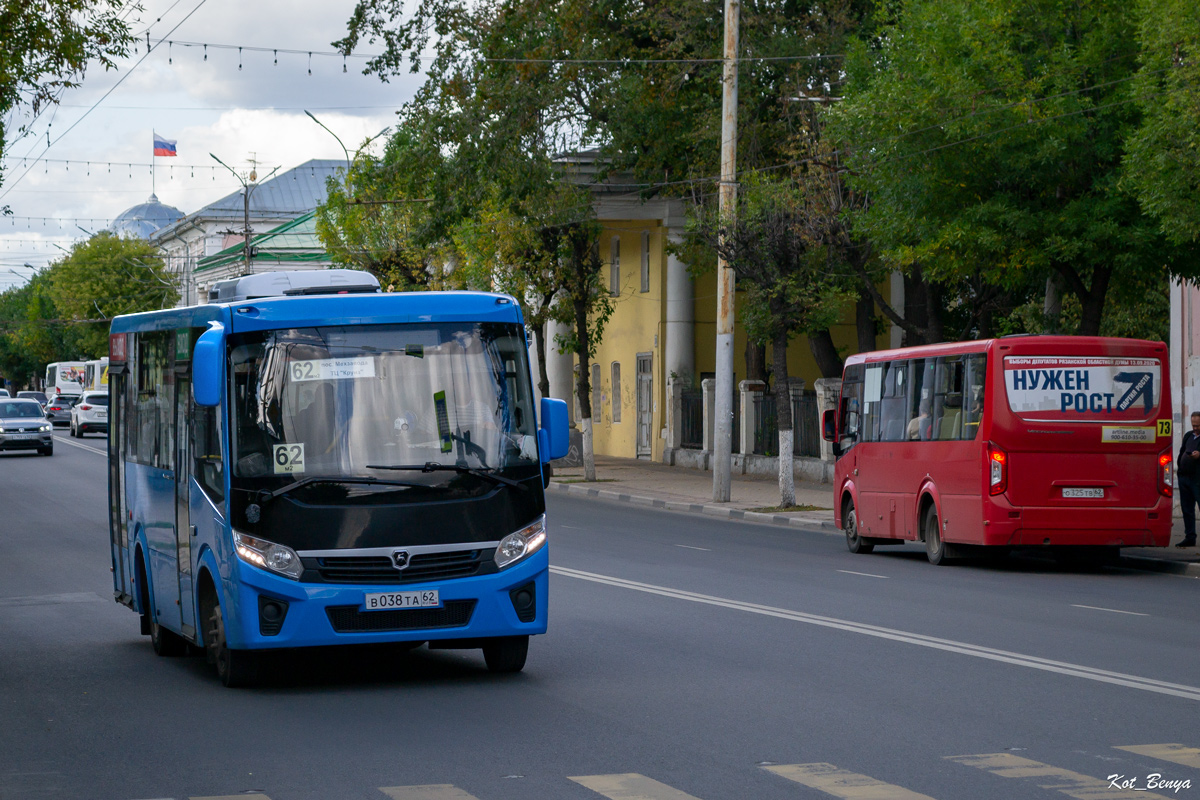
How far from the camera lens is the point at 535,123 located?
34.8 m

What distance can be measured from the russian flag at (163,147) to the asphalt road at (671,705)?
63.3 meters

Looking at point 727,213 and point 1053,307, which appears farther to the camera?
point 727,213

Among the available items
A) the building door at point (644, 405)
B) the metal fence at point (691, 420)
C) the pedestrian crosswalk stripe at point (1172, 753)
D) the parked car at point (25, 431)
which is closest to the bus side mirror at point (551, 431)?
the pedestrian crosswalk stripe at point (1172, 753)

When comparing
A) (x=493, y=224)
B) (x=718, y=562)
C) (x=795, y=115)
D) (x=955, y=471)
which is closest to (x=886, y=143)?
(x=955, y=471)

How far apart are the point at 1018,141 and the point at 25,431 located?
34.5m

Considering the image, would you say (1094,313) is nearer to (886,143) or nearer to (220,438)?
(886,143)

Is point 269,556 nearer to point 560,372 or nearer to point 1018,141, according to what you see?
point 1018,141

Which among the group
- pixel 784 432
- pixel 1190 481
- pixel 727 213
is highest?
pixel 727 213

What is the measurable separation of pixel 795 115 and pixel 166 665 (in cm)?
2389

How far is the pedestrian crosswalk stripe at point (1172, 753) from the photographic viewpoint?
7297 mm

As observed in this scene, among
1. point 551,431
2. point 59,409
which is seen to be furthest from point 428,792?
point 59,409

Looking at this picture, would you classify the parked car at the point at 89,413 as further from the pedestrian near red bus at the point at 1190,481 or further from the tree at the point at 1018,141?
the pedestrian near red bus at the point at 1190,481

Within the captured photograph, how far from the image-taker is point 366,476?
9.59 m

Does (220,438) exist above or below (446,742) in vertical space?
above
